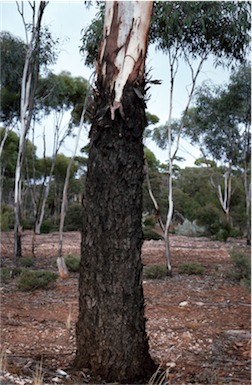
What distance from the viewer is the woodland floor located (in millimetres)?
2623

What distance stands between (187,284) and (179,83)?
3.39m

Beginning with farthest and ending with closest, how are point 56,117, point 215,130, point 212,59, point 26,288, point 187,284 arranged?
point 215,130 < point 56,117 < point 212,59 < point 187,284 < point 26,288

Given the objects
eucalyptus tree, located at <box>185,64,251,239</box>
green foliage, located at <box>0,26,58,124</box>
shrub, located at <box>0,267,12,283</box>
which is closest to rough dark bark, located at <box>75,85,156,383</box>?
shrub, located at <box>0,267,12,283</box>

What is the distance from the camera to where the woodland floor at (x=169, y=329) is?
2.62 metres

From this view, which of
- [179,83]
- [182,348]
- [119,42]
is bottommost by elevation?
[182,348]

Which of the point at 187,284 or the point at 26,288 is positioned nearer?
the point at 26,288

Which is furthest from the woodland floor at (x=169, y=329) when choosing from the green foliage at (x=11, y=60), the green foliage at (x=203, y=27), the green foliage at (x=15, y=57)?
the green foliage at (x=11, y=60)

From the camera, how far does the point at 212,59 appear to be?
7.74 m

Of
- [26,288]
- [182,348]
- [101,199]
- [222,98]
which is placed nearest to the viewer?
[101,199]

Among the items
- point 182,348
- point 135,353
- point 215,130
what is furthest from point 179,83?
point 215,130

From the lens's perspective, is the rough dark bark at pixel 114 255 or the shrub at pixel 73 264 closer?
the rough dark bark at pixel 114 255

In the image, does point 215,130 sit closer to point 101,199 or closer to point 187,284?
point 187,284

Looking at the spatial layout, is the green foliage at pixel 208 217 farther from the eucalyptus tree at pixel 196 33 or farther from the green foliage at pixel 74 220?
the eucalyptus tree at pixel 196 33

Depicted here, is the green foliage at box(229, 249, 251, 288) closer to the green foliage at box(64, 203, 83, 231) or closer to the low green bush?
the low green bush
